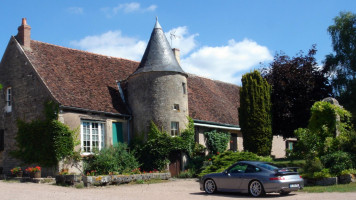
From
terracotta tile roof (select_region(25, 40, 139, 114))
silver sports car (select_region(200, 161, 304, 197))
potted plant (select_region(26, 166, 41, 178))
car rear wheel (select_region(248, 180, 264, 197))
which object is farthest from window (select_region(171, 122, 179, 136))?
car rear wheel (select_region(248, 180, 264, 197))

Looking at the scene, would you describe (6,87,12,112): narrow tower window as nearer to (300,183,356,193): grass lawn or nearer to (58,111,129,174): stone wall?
(58,111,129,174): stone wall

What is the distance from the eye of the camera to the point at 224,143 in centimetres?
2723

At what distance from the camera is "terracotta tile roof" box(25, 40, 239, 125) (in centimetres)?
2162

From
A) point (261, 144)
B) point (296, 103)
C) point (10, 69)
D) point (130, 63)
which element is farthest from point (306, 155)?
point (10, 69)

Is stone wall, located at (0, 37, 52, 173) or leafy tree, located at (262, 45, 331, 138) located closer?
stone wall, located at (0, 37, 52, 173)

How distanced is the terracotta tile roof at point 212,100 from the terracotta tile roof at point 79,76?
17.3 feet

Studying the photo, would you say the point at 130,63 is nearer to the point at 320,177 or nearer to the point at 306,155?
the point at 306,155

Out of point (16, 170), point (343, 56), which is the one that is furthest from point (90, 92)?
point (343, 56)

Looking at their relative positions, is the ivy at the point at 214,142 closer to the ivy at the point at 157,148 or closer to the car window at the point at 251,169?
the ivy at the point at 157,148

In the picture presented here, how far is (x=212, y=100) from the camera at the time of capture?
30.3 m

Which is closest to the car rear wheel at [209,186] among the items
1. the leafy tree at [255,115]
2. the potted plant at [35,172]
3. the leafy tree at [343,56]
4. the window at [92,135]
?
the window at [92,135]

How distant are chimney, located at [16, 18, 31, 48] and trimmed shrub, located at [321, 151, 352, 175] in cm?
1685

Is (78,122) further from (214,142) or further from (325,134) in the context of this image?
(325,134)

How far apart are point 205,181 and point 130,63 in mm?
15702
